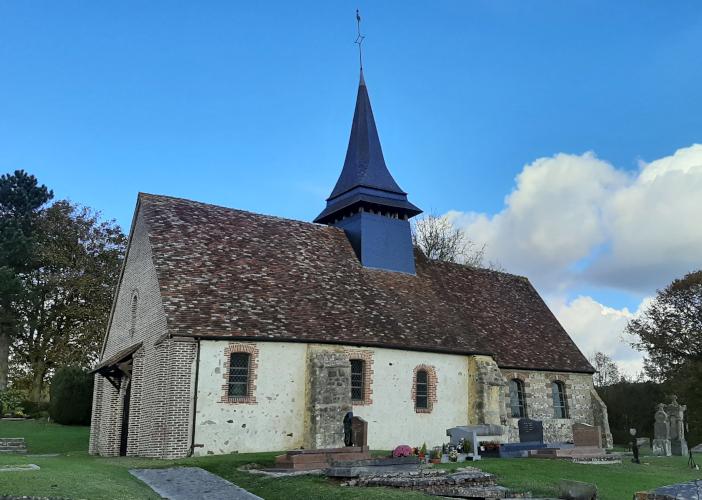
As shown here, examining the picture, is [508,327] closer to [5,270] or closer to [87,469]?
[87,469]

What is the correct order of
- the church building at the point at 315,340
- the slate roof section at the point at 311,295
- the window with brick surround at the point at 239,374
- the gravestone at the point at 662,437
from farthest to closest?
the gravestone at the point at 662,437 → the slate roof section at the point at 311,295 → the window with brick surround at the point at 239,374 → the church building at the point at 315,340

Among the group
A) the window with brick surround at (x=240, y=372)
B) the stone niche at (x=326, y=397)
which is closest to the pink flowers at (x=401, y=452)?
the stone niche at (x=326, y=397)

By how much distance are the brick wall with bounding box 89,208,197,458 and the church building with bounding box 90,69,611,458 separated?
59 mm

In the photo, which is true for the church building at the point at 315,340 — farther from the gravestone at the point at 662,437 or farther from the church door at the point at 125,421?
the gravestone at the point at 662,437

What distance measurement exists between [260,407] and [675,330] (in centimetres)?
3115

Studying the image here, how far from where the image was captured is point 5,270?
38.2 m

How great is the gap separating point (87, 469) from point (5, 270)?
2902cm

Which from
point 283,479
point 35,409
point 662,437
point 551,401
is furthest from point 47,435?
point 662,437

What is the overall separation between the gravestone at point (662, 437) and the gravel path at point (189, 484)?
59.4ft

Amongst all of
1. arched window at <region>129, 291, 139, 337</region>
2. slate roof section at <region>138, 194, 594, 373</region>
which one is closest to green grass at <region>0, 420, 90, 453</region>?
arched window at <region>129, 291, 139, 337</region>

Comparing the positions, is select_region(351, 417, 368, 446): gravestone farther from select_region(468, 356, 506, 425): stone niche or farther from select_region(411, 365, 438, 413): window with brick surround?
select_region(468, 356, 506, 425): stone niche

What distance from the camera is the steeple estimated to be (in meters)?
26.1

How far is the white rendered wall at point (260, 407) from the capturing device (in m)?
18.2

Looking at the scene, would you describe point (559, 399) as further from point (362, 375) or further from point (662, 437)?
point (362, 375)
